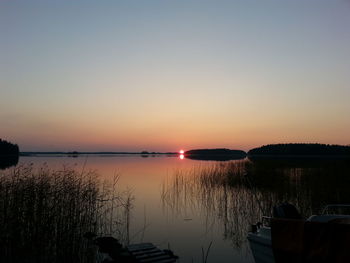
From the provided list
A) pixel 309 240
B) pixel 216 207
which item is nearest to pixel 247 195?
pixel 216 207

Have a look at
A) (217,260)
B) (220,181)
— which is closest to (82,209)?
(217,260)

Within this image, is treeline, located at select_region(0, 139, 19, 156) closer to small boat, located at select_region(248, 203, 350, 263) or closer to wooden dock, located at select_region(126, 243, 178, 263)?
wooden dock, located at select_region(126, 243, 178, 263)

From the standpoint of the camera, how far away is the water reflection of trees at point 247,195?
1180 cm

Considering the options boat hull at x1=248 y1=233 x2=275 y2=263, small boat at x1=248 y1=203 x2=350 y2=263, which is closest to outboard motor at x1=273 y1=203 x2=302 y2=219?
small boat at x1=248 y1=203 x2=350 y2=263

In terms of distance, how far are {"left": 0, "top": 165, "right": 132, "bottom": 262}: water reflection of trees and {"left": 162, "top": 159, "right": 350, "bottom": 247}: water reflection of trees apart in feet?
13.5

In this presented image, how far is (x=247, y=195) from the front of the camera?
585 inches

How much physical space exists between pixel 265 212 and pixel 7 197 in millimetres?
8375

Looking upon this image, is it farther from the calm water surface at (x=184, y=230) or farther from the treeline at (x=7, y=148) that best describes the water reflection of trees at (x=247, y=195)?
the treeline at (x=7, y=148)

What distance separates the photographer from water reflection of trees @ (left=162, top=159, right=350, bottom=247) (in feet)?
38.7

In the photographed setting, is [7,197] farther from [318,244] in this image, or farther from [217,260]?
[318,244]

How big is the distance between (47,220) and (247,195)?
365 inches

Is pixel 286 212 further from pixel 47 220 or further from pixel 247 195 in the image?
pixel 247 195

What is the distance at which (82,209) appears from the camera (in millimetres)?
9141

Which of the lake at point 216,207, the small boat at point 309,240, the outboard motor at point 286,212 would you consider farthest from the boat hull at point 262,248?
the lake at point 216,207
